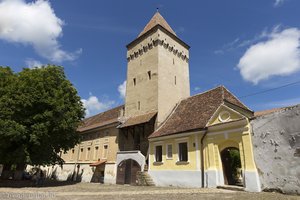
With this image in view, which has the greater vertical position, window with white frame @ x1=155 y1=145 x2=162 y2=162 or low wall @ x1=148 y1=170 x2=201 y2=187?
window with white frame @ x1=155 y1=145 x2=162 y2=162

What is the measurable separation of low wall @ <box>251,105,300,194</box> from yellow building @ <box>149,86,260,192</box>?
0.52 m

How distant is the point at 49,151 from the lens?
2130cm

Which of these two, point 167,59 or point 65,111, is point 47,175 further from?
point 167,59

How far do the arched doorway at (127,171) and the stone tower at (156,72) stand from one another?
473 cm

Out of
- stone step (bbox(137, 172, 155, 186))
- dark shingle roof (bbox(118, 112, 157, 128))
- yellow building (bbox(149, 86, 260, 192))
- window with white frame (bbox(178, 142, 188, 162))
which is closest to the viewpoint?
yellow building (bbox(149, 86, 260, 192))

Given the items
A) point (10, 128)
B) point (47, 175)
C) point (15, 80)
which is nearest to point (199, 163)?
point (10, 128)

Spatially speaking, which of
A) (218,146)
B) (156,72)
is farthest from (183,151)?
(156,72)

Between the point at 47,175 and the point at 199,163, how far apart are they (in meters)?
27.0

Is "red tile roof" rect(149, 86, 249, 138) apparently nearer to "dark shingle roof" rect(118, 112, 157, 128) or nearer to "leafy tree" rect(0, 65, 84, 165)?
"dark shingle roof" rect(118, 112, 157, 128)

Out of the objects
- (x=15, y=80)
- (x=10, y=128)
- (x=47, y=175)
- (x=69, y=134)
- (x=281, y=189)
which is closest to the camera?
(x=281, y=189)

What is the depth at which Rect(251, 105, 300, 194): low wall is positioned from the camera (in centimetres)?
1280

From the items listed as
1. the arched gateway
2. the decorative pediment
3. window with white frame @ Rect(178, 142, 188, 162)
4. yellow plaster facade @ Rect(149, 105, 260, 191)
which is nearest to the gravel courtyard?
yellow plaster facade @ Rect(149, 105, 260, 191)

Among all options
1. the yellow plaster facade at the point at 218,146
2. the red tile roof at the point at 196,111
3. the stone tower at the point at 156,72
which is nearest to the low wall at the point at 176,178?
the yellow plaster facade at the point at 218,146

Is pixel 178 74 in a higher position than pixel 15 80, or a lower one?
higher
